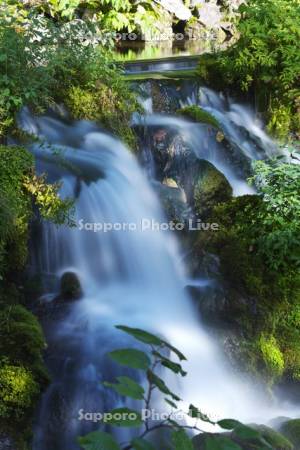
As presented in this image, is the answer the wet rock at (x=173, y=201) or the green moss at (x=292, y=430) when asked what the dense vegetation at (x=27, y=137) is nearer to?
the wet rock at (x=173, y=201)

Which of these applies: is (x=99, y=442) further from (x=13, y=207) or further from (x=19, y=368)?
(x=13, y=207)

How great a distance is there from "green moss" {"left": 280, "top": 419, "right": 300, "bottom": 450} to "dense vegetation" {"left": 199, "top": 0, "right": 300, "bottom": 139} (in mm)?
5149

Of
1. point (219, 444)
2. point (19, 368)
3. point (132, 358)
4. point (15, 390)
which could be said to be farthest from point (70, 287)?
point (219, 444)

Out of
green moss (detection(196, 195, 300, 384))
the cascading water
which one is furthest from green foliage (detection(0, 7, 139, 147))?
green moss (detection(196, 195, 300, 384))

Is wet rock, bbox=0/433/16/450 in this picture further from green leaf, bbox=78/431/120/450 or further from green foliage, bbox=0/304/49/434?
green leaf, bbox=78/431/120/450

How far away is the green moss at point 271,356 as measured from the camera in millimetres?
5105

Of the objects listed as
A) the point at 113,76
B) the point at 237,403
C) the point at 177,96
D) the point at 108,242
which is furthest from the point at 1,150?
the point at 177,96

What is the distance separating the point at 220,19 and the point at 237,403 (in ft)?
43.2

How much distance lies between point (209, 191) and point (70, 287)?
6.07 feet

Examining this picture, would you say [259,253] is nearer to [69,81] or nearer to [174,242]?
[174,242]

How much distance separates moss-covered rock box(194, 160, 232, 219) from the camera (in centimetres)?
617

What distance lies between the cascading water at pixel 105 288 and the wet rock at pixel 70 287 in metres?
0.06

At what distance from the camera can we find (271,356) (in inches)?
202

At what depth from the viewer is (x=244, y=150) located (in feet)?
26.5
